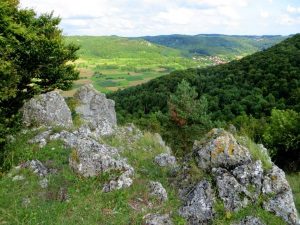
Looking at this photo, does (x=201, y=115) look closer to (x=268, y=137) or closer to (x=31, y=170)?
(x=268, y=137)

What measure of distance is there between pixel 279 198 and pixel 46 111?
12.5 metres

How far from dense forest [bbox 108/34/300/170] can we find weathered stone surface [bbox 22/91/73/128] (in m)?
16.5

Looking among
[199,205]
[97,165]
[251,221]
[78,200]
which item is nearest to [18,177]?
[78,200]

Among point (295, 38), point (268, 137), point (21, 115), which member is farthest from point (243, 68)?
point (21, 115)

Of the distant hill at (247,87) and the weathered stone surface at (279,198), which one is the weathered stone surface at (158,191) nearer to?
the weathered stone surface at (279,198)

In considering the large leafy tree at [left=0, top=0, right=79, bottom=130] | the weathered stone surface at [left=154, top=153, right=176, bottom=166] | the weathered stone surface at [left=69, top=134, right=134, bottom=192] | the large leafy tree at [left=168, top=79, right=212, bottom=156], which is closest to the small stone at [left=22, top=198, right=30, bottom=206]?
the weathered stone surface at [left=69, top=134, right=134, bottom=192]

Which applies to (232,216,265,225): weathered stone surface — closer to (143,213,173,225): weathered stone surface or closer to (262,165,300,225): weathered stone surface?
(262,165,300,225): weathered stone surface

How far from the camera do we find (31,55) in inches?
623

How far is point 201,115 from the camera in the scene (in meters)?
28.0

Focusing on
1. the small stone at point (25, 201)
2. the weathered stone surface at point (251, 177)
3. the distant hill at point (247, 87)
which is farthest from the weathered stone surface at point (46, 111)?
the distant hill at point (247, 87)

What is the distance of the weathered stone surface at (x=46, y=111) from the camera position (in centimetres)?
1401

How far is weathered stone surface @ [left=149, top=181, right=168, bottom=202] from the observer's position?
313 inches

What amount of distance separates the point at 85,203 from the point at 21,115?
8529 mm

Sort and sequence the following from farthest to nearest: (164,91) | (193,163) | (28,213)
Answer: (164,91)
(193,163)
(28,213)
